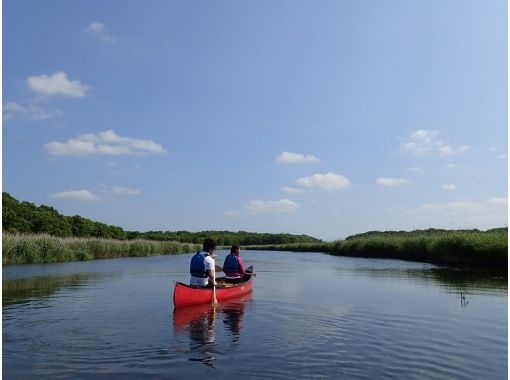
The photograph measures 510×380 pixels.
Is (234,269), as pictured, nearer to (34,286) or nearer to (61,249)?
(34,286)

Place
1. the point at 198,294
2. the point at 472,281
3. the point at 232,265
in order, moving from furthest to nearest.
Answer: the point at 472,281
the point at 232,265
the point at 198,294

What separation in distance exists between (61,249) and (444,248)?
25569mm

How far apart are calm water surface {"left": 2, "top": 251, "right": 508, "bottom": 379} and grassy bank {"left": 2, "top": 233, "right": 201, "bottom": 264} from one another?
1060 cm

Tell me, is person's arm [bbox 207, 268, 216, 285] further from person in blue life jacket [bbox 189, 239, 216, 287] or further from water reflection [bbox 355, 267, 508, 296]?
water reflection [bbox 355, 267, 508, 296]

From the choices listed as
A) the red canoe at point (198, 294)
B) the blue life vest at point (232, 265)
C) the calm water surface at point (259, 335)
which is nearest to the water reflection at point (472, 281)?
the calm water surface at point (259, 335)

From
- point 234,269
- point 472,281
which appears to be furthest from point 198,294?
point 472,281

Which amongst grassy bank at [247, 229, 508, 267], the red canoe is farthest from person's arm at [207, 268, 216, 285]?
grassy bank at [247, 229, 508, 267]

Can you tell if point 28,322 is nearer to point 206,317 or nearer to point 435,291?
point 206,317

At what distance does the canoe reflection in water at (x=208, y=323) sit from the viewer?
7986 millimetres

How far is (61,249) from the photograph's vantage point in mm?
29984

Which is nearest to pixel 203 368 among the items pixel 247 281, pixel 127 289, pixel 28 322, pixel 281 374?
pixel 281 374

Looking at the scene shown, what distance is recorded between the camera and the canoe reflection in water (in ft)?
26.2

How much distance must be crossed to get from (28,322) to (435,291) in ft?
42.8

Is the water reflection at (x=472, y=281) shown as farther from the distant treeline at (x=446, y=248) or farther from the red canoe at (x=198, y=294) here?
the red canoe at (x=198, y=294)
